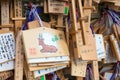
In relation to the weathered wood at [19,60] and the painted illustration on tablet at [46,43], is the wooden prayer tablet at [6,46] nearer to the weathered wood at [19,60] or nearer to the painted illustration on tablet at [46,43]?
the weathered wood at [19,60]

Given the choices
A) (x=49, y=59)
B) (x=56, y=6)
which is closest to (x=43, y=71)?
(x=49, y=59)

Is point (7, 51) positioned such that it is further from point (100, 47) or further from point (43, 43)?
point (100, 47)

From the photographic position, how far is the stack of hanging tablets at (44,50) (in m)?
1.43

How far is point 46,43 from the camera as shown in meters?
1.49

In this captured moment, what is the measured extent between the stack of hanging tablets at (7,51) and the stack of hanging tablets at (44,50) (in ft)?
0.34

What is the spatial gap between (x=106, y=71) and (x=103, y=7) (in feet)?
1.63

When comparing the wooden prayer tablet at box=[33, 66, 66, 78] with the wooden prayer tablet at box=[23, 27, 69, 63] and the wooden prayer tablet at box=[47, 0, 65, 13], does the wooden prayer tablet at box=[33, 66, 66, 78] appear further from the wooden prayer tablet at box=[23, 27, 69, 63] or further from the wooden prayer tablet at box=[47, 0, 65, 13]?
the wooden prayer tablet at box=[47, 0, 65, 13]

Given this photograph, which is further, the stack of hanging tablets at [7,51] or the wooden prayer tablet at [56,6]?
the wooden prayer tablet at [56,6]

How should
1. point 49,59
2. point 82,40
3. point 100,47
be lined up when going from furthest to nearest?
point 100,47 < point 82,40 < point 49,59

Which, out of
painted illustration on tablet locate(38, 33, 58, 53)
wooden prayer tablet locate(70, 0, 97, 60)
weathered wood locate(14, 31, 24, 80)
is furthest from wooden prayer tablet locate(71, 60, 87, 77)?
weathered wood locate(14, 31, 24, 80)

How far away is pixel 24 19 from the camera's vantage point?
1567mm

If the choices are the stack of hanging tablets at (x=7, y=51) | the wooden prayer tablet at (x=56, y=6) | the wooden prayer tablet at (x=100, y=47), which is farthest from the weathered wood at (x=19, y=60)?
the wooden prayer tablet at (x=100, y=47)

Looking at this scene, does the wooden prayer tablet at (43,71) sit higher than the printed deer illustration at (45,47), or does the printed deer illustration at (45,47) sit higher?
the printed deer illustration at (45,47)

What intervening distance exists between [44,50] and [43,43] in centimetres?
4
